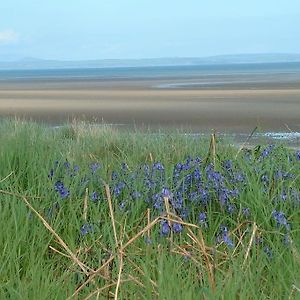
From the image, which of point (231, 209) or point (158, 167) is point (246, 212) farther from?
point (158, 167)

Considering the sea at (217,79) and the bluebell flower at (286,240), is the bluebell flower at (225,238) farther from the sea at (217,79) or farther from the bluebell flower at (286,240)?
the sea at (217,79)

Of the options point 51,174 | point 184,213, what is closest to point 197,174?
point 184,213

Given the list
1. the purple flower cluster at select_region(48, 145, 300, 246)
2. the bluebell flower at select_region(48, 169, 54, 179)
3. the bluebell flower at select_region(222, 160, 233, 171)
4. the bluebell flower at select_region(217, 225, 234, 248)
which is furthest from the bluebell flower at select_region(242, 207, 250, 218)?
the bluebell flower at select_region(48, 169, 54, 179)

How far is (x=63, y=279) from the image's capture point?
133 inches

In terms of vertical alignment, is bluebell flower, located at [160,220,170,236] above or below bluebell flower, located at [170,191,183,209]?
above

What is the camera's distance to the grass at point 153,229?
3.07 meters

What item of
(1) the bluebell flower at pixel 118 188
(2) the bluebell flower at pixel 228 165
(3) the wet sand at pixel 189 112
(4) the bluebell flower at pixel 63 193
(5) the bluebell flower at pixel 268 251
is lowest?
(3) the wet sand at pixel 189 112

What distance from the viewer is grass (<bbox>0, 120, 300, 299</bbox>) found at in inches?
121

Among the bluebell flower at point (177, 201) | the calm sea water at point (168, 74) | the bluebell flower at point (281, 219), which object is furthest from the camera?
the calm sea water at point (168, 74)

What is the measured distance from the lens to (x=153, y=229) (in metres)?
3.88

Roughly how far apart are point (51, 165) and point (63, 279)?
1.90 meters

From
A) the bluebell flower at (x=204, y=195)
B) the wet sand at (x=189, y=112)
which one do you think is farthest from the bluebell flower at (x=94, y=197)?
the wet sand at (x=189, y=112)

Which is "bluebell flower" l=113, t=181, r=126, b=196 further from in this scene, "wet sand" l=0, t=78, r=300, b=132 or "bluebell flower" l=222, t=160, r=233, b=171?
"wet sand" l=0, t=78, r=300, b=132

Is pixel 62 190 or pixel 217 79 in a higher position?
pixel 62 190
